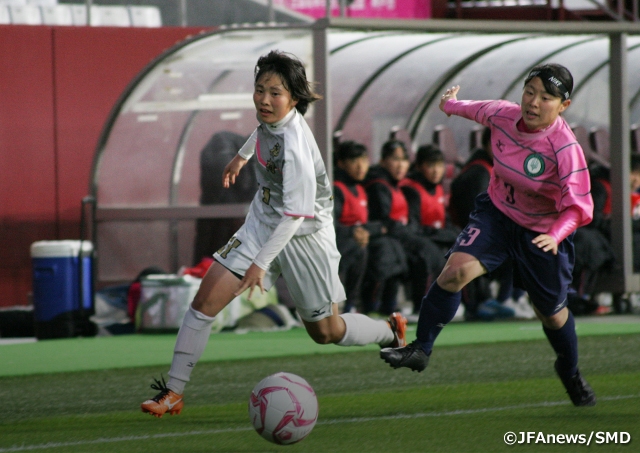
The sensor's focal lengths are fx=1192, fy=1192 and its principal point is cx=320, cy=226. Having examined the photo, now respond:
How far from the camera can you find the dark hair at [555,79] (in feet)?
17.4

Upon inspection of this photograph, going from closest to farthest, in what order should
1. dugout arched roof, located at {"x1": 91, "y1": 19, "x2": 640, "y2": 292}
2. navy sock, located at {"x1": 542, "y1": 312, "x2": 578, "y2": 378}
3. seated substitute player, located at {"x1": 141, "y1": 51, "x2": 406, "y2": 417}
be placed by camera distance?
seated substitute player, located at {"x1": 141, "y1": 51, "x2": 406, "y2": 417} → navy sock, located at {"x1": 542, "y1": 312, "x2": 578, "y2": 378} → dugout arched roof, located at {"x1": 91, "y1": 19, "x2": 640, "y2": 292}

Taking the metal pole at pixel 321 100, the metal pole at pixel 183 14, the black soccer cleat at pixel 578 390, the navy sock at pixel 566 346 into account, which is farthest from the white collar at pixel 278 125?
the metal pole at pixel 183 14

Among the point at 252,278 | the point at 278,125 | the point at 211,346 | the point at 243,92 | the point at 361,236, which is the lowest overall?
the point at 211,346

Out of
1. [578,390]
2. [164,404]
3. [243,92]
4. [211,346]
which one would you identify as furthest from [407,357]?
[243,92]

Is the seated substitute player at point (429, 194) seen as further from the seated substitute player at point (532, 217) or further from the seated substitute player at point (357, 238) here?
the seated substitute player at point (532, 217)

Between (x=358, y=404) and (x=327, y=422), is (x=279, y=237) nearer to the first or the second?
(x=327, y=422)

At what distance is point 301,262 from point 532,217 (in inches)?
42.9

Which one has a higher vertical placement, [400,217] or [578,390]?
[400,217]

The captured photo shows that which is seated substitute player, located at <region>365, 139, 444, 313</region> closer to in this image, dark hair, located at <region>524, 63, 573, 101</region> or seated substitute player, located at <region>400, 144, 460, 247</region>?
seated substitute player, located at <region>400, 144, 460, 247</region>

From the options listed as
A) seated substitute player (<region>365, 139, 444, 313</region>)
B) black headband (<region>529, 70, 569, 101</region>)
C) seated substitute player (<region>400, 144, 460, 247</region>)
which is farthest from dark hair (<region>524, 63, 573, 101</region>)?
seated substitute player (<region>400, 144, 460, 247</region>)

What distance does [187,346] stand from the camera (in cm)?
543

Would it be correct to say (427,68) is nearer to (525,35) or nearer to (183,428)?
(525,35)

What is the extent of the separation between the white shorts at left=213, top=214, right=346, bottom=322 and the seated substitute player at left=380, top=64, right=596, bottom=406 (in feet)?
1.28

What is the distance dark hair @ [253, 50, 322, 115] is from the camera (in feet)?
17.6
